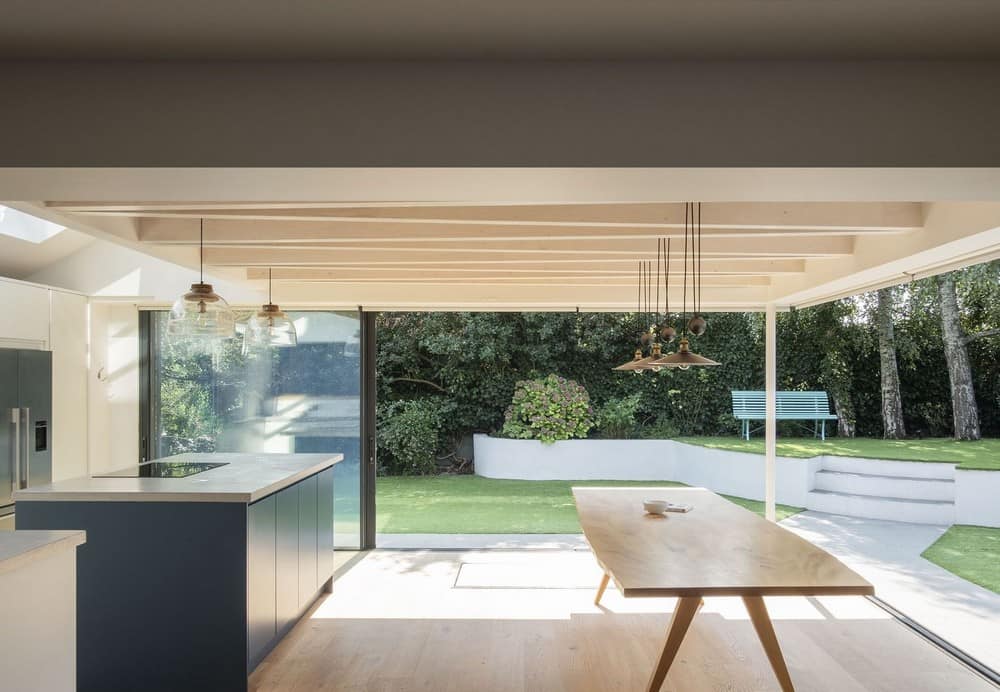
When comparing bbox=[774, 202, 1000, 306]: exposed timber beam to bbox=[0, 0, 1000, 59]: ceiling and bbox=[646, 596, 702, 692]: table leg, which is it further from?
bbox=[646, 596, 702, 692]: table leg

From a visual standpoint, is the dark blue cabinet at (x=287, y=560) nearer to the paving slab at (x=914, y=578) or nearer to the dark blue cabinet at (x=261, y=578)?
the dark blue cabinet at (x=261, y=578)

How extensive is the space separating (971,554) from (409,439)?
7059 millimetres

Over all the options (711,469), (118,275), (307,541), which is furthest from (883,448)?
(118,275)

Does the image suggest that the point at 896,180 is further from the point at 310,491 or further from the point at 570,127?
the point at 310,491

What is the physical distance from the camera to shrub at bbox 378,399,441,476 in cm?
1038

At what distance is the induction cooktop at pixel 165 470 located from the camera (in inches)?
146

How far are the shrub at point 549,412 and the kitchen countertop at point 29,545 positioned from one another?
800cm

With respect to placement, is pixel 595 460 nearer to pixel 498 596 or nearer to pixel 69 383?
pixel 498 596

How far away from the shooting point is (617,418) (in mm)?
10445

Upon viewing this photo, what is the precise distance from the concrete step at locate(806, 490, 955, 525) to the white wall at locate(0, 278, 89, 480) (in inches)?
302

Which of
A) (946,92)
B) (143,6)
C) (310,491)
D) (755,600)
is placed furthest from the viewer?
(310,491)

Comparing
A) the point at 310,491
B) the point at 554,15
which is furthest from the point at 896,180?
the point at 310,491

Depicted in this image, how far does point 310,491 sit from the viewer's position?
4.27m

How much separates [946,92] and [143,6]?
6.98ft
